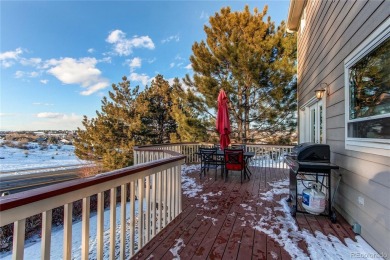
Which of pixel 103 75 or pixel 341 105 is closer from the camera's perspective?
pixel 341 105

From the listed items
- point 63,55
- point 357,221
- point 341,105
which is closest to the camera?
point 357,221

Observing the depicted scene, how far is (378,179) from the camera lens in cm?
213

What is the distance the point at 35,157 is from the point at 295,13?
29208 millimetres

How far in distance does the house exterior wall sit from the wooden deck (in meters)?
0.37

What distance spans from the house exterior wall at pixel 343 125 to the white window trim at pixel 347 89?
0.07 metres

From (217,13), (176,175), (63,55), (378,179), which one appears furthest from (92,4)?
(378,179)

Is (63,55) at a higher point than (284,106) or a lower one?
higher

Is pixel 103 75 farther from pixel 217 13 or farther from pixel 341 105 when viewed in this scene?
pixel 341 105

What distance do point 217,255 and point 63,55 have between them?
1668 cm

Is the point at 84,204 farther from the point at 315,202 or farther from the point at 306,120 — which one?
the point at 306,120

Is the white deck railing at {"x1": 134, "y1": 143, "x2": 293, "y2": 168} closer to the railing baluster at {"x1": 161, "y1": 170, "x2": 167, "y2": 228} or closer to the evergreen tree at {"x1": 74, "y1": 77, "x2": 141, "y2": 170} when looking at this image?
the railing baluster at {"x1": 161, "y1": 170, "x2": 167, "y2": 228}

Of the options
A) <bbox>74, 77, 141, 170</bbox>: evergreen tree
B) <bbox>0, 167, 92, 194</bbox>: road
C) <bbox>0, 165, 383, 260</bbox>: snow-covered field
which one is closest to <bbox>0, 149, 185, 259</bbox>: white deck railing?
<bbox>0, 165, 383, 260</bbox>: snow-covered field

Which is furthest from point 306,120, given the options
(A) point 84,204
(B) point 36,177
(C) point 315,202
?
(B) point 36,177

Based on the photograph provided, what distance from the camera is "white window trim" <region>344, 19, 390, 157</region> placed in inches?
79.9
